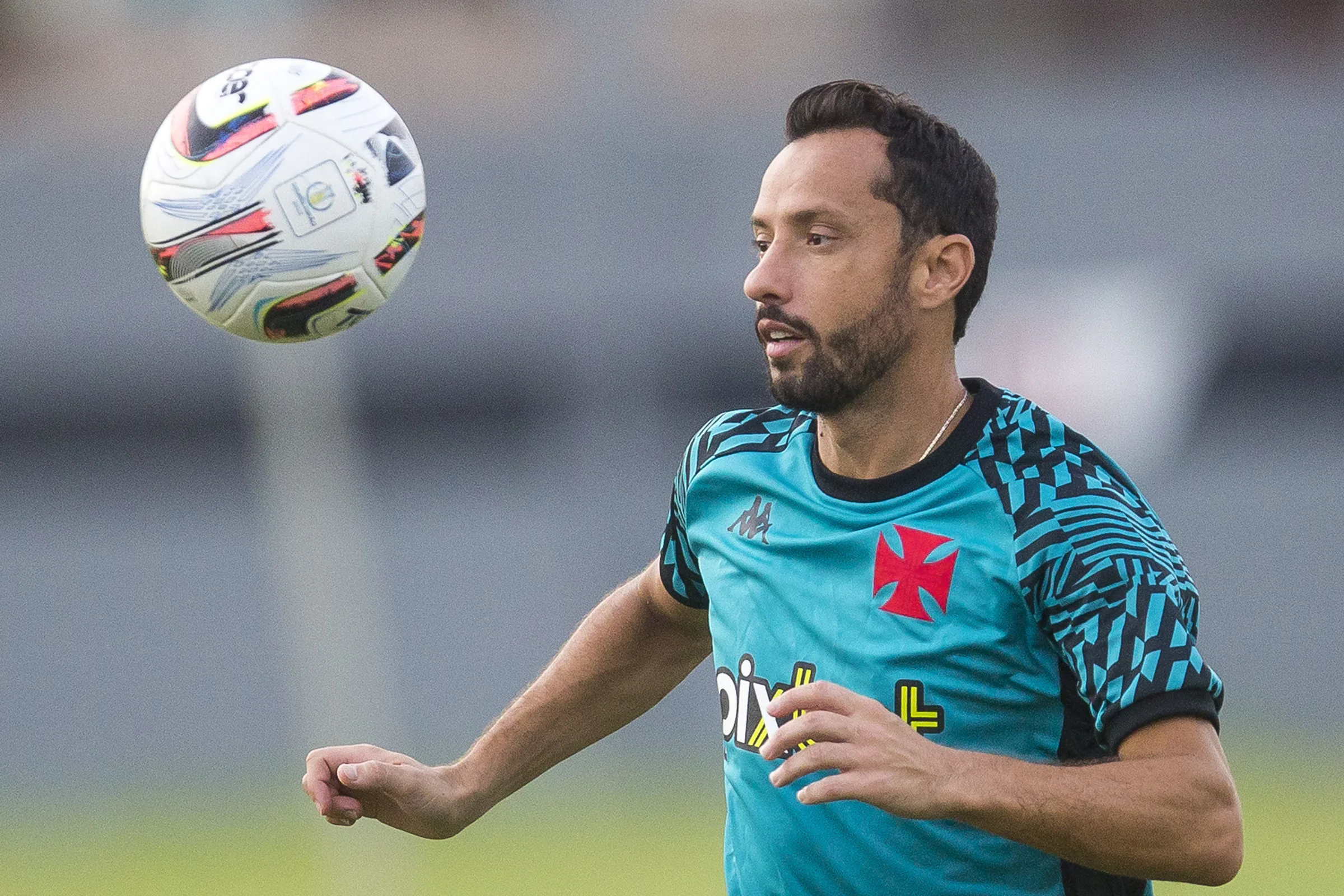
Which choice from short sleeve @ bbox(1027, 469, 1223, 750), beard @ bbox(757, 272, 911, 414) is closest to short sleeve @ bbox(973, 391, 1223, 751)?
short sleeve @ bbox(1027, 469, 1223, 750)

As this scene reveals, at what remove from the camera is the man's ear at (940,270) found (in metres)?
3.96

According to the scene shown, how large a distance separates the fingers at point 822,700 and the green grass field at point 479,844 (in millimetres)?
7795

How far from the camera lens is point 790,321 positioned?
388 centimetres

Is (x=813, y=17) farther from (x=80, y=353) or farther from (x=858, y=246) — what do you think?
(x=858, y=246)

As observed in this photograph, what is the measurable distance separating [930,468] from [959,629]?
370mm

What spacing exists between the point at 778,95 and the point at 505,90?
288cm

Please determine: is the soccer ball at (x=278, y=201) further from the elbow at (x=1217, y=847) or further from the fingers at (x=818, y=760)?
the elbow at (x=1217, y=847)

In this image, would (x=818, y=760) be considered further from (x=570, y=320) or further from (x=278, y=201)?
(x=570, y=320)

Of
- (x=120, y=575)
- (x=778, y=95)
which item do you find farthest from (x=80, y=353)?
(x=778, y=95)

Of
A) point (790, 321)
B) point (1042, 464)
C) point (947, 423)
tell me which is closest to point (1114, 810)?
point (1042, 464)

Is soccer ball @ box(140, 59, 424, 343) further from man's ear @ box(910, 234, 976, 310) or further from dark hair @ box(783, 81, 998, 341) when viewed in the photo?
man's ear @ box(910, 234, 976, 310)

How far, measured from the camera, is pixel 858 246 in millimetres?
3885

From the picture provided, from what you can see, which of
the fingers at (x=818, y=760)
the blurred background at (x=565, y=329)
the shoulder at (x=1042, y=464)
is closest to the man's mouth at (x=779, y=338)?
the shoulder at (x=1042, y=464)

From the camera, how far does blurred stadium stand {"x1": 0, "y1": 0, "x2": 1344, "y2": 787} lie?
18156 mm
